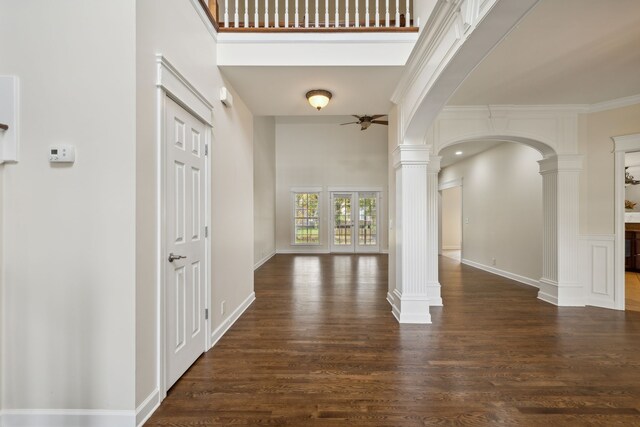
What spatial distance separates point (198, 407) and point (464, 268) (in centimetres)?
615

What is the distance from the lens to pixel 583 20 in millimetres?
2146

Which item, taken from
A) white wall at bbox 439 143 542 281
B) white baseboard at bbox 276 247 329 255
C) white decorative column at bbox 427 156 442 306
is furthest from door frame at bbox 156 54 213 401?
white baseboard at bbox 276 247 329 255

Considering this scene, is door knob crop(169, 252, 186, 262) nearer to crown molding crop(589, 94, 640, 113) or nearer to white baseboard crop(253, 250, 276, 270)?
white baseboard crop(253, 250, 276, 270)

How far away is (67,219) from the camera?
1.58m

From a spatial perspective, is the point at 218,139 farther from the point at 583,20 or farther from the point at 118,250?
the point at 583,20

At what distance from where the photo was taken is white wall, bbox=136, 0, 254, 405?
1.63 metres

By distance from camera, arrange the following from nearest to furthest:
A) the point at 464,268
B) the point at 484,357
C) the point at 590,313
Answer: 1. the point at 484,357
2. the point at 590,313
3. the point at 464,268

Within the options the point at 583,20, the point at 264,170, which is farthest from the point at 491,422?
the point at 264,170

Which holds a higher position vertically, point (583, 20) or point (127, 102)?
point (583, 20)

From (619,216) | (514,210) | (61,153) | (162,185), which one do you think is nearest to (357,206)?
(514,210)

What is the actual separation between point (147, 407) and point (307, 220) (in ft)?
24.8

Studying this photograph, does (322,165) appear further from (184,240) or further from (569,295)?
(184,240)

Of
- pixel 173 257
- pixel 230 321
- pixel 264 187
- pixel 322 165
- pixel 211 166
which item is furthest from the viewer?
pixel 322 165

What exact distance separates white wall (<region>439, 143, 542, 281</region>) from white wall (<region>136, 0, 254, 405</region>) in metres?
4.77
